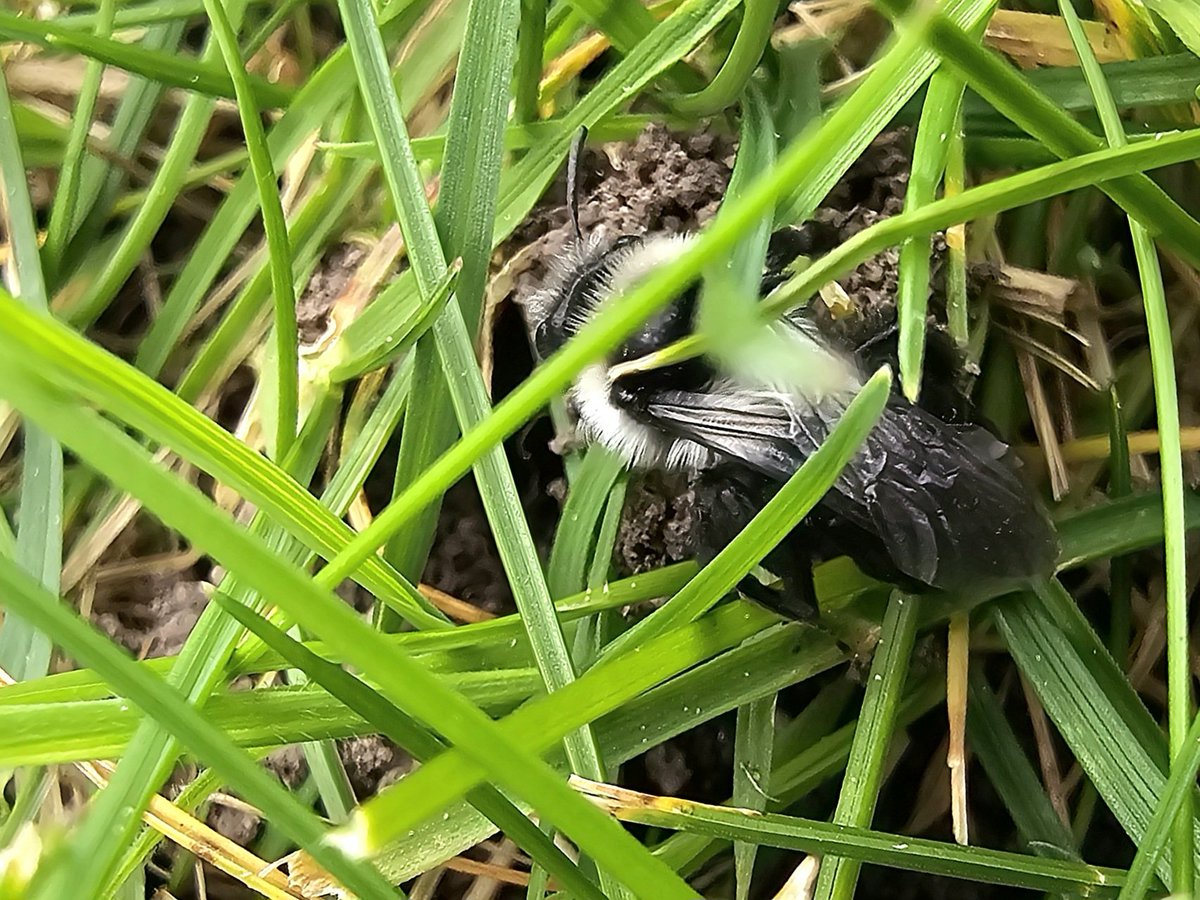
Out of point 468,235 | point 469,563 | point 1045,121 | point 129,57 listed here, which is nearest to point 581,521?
point 469,563

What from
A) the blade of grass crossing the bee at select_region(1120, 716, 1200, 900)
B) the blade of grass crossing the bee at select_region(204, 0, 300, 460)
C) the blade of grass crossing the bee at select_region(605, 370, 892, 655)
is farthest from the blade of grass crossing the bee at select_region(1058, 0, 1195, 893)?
the blade of grass crossing the bee at select_region(204, 0, 300, 460)

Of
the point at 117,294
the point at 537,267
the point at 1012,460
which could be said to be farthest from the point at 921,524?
the point at 117,294

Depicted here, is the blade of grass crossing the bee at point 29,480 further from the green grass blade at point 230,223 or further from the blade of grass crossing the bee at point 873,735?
the blade of grass crossing the bee at point 873,735

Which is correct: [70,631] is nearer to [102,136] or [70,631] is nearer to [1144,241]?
[1144,241]

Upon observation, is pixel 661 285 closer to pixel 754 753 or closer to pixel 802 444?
pixel 802 444

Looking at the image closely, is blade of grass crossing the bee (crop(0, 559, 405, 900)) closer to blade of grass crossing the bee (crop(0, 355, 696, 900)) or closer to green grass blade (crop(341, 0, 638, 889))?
blade of grass crossing the bee (crop(0, 355, 696, 900))

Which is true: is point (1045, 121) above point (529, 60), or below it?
below
